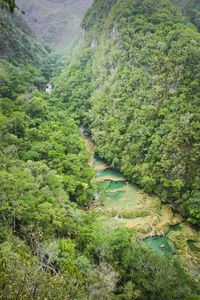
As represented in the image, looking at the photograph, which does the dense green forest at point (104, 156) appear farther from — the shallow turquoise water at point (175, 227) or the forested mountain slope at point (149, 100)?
the shallow turquoise water at point (175, 227)

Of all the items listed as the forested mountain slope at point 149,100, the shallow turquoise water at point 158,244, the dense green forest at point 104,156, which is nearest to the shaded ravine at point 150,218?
the shallow turquoise water at point 158,244

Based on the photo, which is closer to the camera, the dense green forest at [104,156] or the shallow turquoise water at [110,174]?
the dense green forest at [104,156]

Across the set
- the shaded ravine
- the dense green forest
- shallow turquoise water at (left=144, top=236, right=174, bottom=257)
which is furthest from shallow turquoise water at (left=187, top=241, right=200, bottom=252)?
the dense green forest

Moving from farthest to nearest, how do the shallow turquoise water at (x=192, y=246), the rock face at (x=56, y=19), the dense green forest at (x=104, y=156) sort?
the rock face at (x=56, y=19) → the shallow turquoise water at (x=192, y=246) → the dense green forest at (x=104, y=156)

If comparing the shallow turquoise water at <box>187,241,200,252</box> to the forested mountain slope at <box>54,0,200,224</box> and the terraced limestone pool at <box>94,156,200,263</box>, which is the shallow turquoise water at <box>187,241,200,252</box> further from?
the forested mountain slope at <box>54,0,200,224</box>

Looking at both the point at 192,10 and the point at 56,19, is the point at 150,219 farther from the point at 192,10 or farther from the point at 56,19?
the point at 56,19
